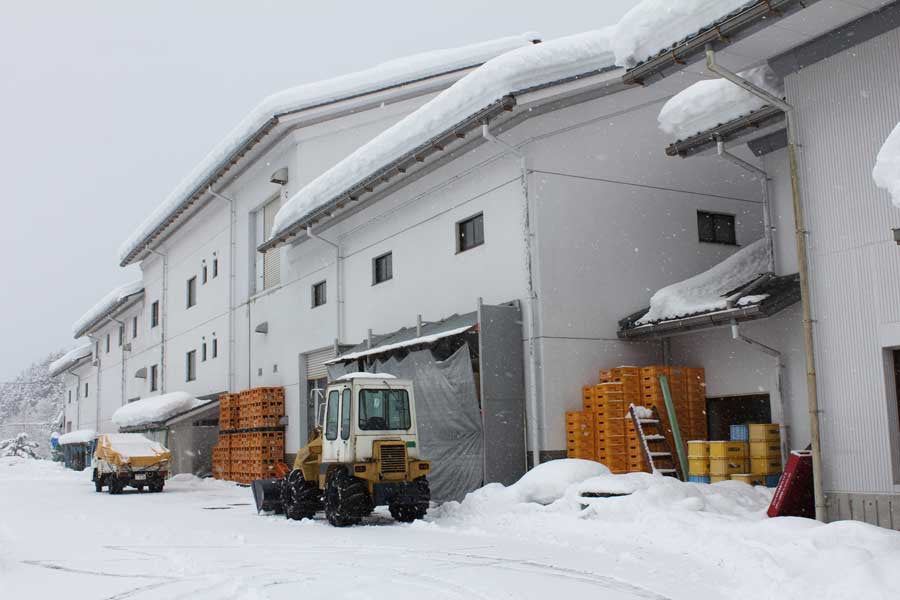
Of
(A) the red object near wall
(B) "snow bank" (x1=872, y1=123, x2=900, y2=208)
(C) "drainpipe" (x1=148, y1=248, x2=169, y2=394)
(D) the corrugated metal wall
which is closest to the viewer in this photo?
(B) "snow bank" (x1=872, y1=123, x2=900, y2=208)

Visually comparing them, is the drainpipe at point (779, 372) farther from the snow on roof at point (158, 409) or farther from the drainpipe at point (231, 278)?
the snow on roof at point (158, 409)

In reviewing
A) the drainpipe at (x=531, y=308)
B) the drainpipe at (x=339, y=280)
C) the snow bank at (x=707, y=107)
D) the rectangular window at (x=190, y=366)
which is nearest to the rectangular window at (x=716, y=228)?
the snow bank at (x=707, y=107)

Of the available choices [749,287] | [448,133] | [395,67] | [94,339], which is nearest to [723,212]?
[749,287]

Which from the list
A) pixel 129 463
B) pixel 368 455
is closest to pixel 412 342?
pixel 368 455

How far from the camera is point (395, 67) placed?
2483 centimetres

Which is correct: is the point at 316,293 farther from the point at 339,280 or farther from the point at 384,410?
the point at 384,410

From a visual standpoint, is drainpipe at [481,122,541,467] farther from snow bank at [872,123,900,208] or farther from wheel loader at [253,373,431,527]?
snow bank at [872,123,900,208]

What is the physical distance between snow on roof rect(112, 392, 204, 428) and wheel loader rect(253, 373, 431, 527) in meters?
17.6

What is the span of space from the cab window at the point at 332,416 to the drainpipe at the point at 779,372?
6575 millimetres

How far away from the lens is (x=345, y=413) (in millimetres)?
14664

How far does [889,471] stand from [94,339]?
54.3m

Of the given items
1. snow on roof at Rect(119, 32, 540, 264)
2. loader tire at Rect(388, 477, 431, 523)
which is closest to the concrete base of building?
loader tire at Rect(388, 477, 431, 523)

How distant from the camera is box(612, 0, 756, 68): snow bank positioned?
10461 mm

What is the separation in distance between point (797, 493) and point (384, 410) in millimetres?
6554
